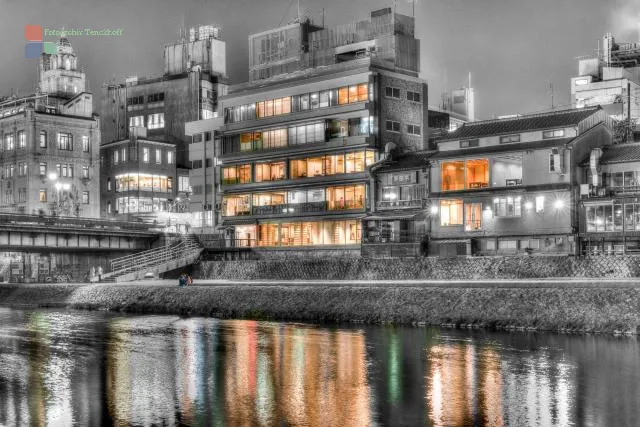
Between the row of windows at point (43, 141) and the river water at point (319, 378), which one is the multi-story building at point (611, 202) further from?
the row of windows at point (43, 141)

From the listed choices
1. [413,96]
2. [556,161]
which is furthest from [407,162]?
[556,161]

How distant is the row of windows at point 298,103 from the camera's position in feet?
303

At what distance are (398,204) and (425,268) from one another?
1767 cm

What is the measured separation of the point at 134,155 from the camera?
132375 millimetres

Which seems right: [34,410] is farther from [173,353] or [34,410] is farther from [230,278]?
[230,278]

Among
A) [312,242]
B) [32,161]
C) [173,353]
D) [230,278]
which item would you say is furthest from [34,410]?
[32,161]

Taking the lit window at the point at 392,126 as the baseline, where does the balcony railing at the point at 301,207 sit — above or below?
below

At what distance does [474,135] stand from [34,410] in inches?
2226

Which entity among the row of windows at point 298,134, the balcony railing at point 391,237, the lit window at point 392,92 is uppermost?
the lit window at point 392,92

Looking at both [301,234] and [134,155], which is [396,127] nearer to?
[301,234]

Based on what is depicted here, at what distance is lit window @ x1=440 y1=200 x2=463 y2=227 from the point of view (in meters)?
75.6

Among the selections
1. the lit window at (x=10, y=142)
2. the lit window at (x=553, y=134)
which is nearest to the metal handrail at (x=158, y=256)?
the lit window at (x=553, y=134)

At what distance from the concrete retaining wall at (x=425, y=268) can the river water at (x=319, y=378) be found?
56.5ft

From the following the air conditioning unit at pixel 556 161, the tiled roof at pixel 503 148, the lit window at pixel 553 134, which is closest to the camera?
the air conditioning unit at pixel 556 161
